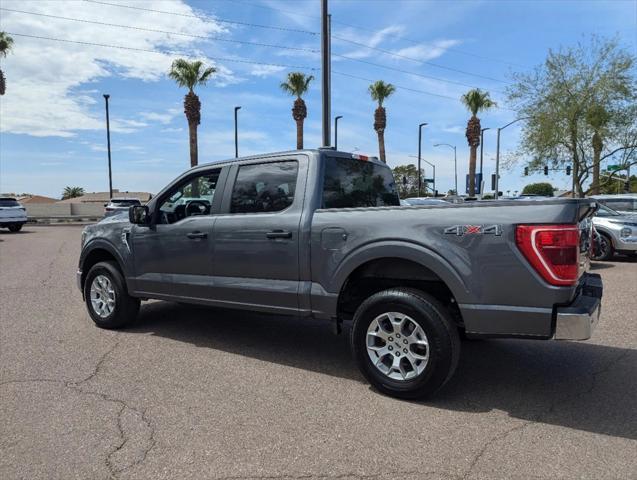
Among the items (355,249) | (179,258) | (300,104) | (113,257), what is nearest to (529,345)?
(355,249)

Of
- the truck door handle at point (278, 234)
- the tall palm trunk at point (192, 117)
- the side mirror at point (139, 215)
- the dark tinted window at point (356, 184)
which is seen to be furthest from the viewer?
the tall palm trunk at point (192, 117)

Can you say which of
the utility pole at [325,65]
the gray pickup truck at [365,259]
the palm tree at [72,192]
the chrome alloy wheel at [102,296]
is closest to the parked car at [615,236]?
the utility pole at [325,65]

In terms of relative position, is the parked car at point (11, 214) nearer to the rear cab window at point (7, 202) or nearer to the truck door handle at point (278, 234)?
the rear cab window at point (7, 202)

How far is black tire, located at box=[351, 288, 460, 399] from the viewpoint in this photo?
3.78m

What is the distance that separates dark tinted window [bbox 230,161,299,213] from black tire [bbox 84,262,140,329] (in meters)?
1.92

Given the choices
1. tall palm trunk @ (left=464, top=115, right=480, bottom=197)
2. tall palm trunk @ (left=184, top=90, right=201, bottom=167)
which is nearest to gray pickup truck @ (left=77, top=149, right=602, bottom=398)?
tall palm trunk @ (left=184, top=90, right=201, bottom=167)

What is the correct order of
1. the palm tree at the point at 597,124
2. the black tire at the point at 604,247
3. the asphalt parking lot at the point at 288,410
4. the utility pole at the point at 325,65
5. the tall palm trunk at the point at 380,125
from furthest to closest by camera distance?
the tall palm trunk at the point at 380,125, the palm tree at the point at 597,124, the black tire at the point at 604,247, the utility pole at the point at 325,65, the asphalt parking lot at the point at 288,410

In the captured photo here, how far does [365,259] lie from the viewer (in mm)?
4113

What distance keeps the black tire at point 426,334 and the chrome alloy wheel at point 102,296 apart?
3356mm

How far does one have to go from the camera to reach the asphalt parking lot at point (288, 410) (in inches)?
120

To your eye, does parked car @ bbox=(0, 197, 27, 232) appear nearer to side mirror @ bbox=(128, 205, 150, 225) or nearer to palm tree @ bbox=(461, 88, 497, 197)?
side mirror @ bbox=(128, 205, 150, 225)

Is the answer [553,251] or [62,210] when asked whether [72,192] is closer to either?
[62,210]

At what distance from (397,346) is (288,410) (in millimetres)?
951

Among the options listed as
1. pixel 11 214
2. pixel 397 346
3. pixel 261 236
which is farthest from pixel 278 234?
pixel 11 214
